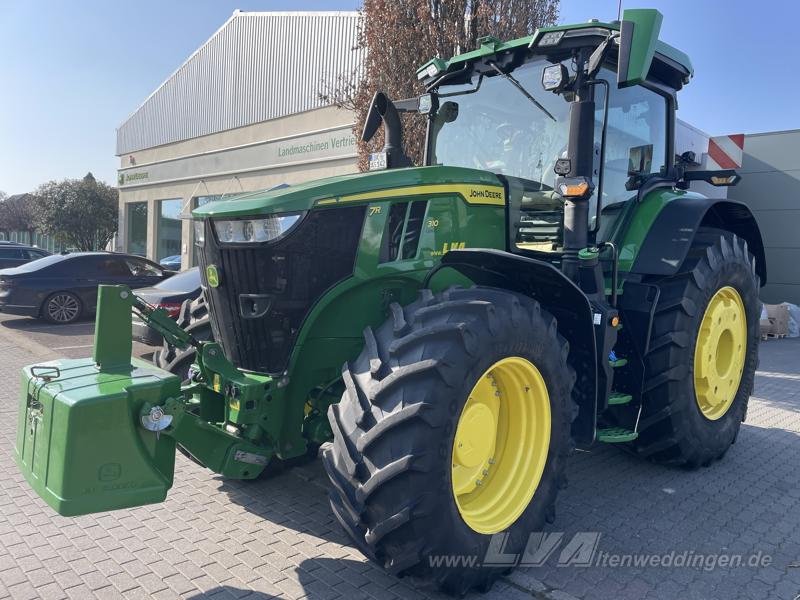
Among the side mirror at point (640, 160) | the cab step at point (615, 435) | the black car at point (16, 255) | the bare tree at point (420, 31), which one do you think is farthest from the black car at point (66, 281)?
the cab step at point (615, 435)

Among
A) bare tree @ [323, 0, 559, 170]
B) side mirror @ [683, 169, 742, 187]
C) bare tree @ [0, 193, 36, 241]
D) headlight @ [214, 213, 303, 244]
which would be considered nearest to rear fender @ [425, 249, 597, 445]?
headlight @ [214, 213, 303, 244]

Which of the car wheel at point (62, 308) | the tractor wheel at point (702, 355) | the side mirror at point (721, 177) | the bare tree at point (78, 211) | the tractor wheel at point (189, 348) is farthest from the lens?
the bare tree at point (78, 211)

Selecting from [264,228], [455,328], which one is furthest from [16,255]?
[455,328]

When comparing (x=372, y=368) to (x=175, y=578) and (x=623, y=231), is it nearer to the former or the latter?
(x=175, y=578)

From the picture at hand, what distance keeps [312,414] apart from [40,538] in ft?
5.44

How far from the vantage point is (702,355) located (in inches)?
178

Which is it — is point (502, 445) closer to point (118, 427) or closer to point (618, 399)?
point (618, 399)

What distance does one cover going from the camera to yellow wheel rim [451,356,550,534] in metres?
3.04

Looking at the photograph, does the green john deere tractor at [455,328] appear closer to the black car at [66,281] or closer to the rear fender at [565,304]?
the rear fender at [565,304]

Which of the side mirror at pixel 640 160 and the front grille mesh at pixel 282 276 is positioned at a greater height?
the side mirror at pixel 640 160

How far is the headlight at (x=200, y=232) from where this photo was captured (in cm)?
336

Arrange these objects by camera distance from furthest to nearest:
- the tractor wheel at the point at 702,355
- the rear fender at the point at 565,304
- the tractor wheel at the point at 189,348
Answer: the tractor wheel at the point at 702,355, the tractor wheel at the point at 189,348, the rear fender at the point at 565,304

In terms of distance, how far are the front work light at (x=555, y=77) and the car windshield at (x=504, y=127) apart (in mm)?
273

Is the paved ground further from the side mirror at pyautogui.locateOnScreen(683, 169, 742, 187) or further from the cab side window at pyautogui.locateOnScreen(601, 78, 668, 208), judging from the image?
the side mirror at pyautogui.locateOnScreen(683, 169, 742, 187)
